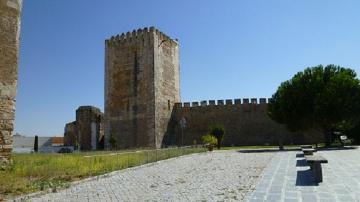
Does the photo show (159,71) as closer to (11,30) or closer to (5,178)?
(11,30)

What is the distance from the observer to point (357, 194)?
20.6ft

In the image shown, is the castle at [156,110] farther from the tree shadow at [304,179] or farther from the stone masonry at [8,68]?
the tree shadow at [304,179]

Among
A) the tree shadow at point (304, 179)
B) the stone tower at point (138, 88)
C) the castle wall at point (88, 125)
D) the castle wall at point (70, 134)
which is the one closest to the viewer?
the tree shadow at point (304, 179)

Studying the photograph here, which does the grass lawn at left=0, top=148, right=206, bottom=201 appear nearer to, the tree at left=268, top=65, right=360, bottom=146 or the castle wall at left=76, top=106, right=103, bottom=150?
the tree at left=268, top=65, right=360, bottom=146

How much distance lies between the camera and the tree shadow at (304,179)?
7.52 meters

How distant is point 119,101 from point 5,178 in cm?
2189

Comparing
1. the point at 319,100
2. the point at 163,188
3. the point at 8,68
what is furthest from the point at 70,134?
the point at 163,188

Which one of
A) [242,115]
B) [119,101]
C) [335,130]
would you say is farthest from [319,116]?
[119,101]

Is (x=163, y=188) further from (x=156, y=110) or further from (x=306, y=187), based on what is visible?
(x=156, y=110)

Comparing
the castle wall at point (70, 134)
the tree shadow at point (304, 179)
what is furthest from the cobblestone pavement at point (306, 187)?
the castle wall at point (70, 134)

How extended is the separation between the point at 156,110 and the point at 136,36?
597 cm

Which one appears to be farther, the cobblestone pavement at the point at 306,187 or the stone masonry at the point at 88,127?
the stone masonry at the point at 88,127

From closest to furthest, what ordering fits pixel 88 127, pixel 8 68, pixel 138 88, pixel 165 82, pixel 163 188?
pixel 163 188, pixel 8 68, pixel 138 88, pixel 165 82, pixel 88 127

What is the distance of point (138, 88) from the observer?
29.7m
